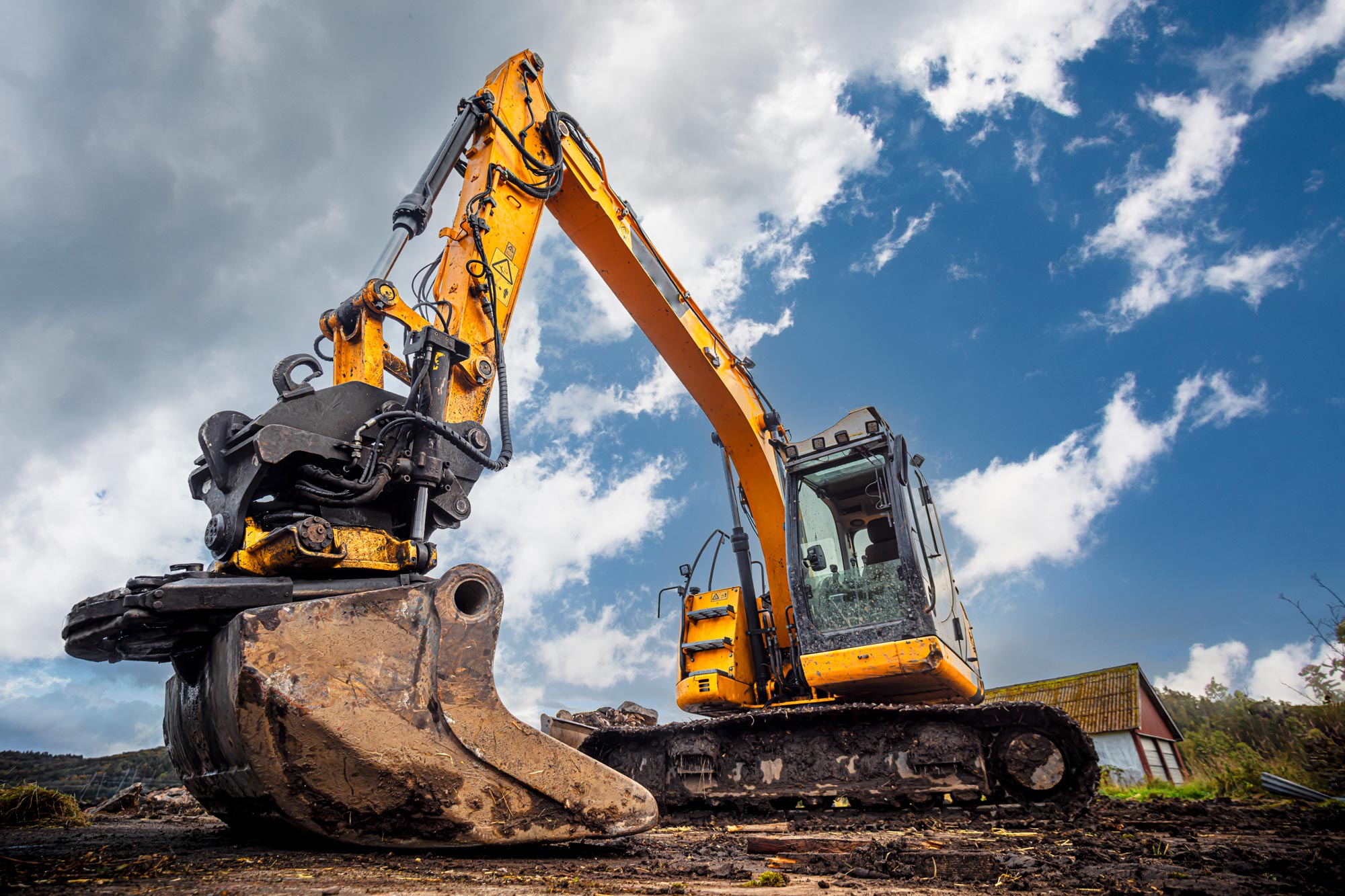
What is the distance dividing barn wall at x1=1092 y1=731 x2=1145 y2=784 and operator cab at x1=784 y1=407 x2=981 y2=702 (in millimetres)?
16788

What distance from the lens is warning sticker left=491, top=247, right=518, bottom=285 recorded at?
455 cm

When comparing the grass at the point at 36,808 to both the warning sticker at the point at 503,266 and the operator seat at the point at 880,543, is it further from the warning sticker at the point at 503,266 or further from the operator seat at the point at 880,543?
the operator seat at the point at 880,543

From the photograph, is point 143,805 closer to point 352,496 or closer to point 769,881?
point 352,496

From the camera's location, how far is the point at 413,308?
4289mm

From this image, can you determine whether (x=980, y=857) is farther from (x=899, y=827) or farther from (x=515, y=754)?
(x=899, y=827)

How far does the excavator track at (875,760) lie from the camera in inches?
219

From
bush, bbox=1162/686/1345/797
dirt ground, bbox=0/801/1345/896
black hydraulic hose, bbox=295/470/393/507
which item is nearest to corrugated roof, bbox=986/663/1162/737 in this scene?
bush, bbox=1162/686/1345/797

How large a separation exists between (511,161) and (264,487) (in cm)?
296

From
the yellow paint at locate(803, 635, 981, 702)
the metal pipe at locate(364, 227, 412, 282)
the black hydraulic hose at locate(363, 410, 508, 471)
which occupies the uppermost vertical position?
the metal pipe at locate(364, 227, 412, 282)

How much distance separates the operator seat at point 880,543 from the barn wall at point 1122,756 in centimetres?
1752

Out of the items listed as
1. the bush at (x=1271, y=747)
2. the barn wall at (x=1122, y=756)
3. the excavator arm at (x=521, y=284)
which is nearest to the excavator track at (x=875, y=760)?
the excavator arm at (x=521, y=284)

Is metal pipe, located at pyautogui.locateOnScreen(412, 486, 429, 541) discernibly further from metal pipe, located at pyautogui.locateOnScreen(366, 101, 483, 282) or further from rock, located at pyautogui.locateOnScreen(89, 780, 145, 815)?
rock, located at pyautogui.locateOnScreen(89, 780, 145, 815)

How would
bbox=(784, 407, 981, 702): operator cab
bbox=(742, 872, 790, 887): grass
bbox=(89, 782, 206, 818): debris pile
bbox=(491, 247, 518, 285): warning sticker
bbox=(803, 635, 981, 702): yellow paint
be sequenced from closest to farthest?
1. bbox=(742, 872, 790, 887): grass
2. bbox=(491, 247, 518, 285): warning sticker
3. bbox=(803, 635, 981, 702): yellow paint
4. bbox=(784, 407, 981, 702): operator cab
5. bbox=(89, 782, 206, 818): debris pile

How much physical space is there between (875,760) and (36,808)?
6.48 metres
